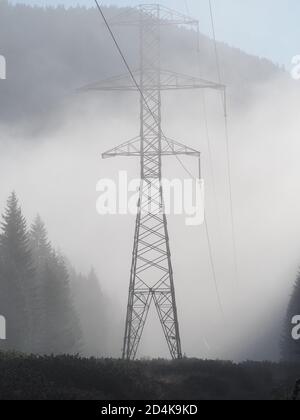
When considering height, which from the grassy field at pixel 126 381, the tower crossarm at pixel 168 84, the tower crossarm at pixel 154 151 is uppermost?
the tower crossarm at pixel 168 84

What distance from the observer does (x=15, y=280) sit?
5569 cm

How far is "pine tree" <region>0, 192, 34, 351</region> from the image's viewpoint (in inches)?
2117

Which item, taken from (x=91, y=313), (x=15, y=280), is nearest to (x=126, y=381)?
(x=15, y=280)

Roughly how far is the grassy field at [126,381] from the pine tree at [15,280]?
30974 millimetres

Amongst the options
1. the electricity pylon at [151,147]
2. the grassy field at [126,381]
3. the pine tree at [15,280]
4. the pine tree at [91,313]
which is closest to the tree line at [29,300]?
Answer: the pine tree at [15,280]

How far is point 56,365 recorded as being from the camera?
1862 centimetres

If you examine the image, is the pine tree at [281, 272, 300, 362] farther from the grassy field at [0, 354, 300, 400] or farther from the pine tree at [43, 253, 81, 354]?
the grassy field at [0, 354, 300, 400]

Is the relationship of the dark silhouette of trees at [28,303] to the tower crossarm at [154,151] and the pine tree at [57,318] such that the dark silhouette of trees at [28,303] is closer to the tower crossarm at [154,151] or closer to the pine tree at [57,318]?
the pine tree at [57,318]

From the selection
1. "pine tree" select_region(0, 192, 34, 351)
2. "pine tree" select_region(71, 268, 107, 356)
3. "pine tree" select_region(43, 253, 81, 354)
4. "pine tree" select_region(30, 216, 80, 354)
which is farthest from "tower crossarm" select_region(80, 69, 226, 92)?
"pine tree" select_region(71, 268, 107, 356)

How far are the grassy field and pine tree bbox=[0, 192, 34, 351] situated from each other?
30974 millimetres

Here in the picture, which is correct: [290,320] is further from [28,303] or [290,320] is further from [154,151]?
[154,151]

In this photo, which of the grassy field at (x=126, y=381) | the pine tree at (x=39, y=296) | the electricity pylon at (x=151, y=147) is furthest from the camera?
the pine tree at (x=39, y=296)

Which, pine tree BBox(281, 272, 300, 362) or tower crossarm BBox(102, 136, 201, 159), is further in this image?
pine tree BBox(281, 272, 300, 362)

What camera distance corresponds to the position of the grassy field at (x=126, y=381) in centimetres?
1606
